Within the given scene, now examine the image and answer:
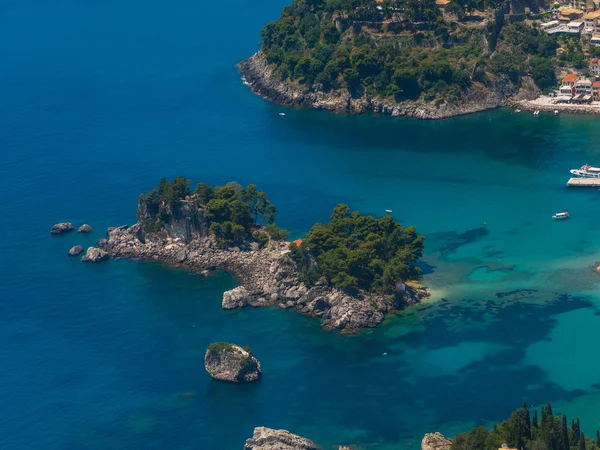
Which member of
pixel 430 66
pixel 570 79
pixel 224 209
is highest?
pixel 430 66

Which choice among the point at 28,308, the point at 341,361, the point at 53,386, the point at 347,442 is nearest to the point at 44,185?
the point at 28,308

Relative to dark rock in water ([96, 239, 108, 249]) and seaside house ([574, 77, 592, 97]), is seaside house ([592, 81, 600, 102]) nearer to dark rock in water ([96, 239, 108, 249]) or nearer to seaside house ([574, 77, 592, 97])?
seaside house ([574, 77, 592, 97])

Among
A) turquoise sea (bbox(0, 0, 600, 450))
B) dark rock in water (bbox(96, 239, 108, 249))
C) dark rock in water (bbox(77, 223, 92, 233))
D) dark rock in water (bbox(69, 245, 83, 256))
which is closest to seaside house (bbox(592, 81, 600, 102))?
turquoise sea (bbox(0, 0, 600, 450))

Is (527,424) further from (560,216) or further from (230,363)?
(560,216)

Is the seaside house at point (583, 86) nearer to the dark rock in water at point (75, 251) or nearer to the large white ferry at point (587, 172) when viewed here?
the large white ferry at point (587, 172)

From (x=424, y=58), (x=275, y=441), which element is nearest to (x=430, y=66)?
(x=424, y=58)
